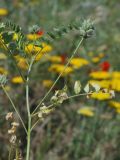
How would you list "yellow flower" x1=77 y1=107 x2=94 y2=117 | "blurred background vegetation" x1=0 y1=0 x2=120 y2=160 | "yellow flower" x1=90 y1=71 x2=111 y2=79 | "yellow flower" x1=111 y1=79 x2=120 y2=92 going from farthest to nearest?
1. "yellow flower" x1=90 y1=71 x2=111 y2=79
2. "yellow flower" x1=111 y1=79 x2=120 y2=92
3. "yellow flower" x1=77 y1=107 x2=94 y2=117
4. "blurred background vegetation" x1=0 y1=0 x2=120 y2=160

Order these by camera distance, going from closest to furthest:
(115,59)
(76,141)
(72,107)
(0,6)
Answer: (76,141) < (72,107) < (115,59) < (0,6)

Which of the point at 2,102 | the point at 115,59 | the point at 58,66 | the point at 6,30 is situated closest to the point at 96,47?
the point at 115,59

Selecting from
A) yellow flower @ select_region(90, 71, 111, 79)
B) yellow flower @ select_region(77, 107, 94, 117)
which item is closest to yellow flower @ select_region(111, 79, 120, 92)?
yellow flower @ select_region(90, 71, 111, 79)

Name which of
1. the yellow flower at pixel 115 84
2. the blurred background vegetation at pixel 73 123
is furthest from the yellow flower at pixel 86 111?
the yellow flower at pixel 115 84

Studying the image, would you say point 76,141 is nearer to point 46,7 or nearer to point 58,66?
point 58,66

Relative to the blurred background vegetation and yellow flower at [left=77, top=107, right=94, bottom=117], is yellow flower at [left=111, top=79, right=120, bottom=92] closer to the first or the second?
the blurred background vegetation

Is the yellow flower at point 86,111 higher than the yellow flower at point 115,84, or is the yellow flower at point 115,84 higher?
the yellow flower at point 115,84

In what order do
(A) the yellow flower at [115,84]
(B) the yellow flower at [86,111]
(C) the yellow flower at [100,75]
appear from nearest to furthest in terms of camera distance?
1. (B) the yellow flower at [86,111]
2. (A) the yellow flower at [115,84]
3. (C) the yellow flower at [100,75]

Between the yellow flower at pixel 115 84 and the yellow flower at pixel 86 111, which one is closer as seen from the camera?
the yellow flower at pixel 86 111

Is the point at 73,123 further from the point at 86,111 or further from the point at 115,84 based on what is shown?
the point at 115,84

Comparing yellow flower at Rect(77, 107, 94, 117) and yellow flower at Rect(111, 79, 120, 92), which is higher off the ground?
yellow flower at Rect(111, 79, 120, 92)

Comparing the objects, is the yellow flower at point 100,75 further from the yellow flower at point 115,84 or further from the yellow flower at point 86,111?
the yellow flower at point 86,111
